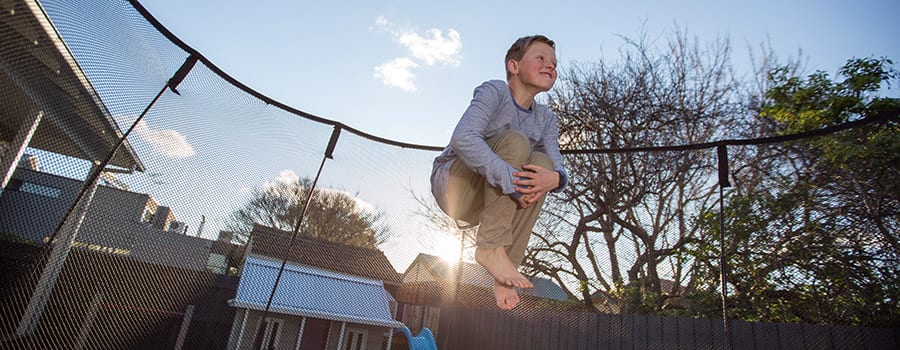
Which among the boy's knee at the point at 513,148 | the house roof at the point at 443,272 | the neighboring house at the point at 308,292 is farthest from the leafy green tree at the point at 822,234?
the neighboring house at the point at 308,292

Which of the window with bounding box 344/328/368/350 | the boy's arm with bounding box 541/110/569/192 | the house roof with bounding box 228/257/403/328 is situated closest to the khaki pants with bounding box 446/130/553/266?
the boy's arm with bounding box 541/110/569/192

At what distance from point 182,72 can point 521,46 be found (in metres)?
1.53

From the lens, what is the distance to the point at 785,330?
2191 millimetres

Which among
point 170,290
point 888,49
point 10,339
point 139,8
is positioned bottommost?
point 10,339

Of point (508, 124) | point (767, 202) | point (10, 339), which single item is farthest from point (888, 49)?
point (10, 339)

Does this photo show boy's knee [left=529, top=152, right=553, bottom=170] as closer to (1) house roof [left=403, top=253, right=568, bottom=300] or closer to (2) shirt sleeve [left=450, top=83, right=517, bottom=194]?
(2) shirt sleeve [left=450, top=83, right=517, bottom=194]

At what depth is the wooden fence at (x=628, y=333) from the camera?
2025mm

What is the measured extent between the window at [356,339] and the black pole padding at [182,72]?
231 centimetres

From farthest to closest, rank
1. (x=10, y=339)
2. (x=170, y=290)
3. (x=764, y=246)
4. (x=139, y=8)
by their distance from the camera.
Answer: (x=764, y=246) → (x=170, y=290) → (x=139, y=8) → (x=10, y=339)

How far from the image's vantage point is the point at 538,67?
126 centimetres

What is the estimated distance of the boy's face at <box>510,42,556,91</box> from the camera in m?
1.26

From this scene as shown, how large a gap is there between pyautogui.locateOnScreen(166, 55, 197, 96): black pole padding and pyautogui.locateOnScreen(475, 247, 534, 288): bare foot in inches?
63.2

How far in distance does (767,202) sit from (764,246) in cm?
38

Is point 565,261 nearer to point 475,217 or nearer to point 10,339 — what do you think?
point 475,217
